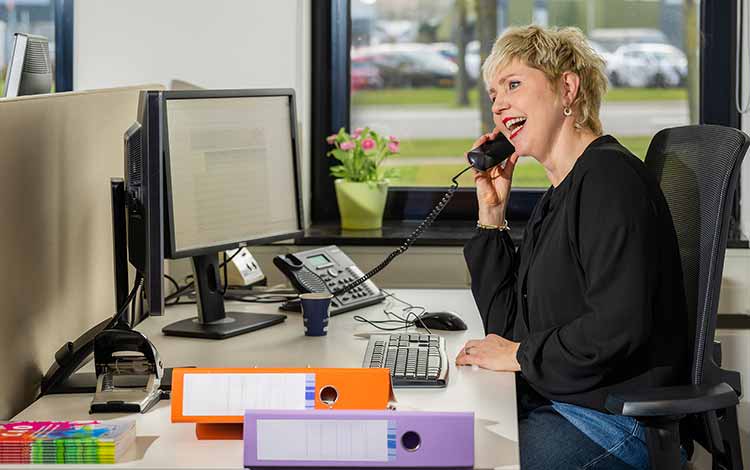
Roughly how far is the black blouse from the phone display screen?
69cm

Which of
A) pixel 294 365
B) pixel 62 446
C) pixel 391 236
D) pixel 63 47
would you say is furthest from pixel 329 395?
pixel 63 47

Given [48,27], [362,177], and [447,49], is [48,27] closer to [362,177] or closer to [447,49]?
[362,177]

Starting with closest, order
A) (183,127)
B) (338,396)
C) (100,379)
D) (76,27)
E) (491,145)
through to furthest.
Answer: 1. (338,396)
2. (100,379)
3. (183,127)
4. (491,145)
5. (76,27)

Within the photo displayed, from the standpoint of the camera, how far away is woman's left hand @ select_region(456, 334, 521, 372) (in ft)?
6.56

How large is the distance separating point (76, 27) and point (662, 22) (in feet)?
5.97

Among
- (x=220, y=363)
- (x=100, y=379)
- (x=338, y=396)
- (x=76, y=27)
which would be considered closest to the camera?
(x=338, y=396)

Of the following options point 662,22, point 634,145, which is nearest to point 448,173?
point 634,145

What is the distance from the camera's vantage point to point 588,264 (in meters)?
1.89

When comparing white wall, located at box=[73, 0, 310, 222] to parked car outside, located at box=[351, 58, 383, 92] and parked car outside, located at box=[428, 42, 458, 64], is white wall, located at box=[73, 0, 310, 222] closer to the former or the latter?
parked car outside, located at box=[351, 58, 383, 92]

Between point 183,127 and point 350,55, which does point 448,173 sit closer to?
point 350,55

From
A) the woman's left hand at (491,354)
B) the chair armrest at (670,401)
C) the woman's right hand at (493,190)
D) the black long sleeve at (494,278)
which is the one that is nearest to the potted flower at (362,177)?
the woman's right hand at (493,190)

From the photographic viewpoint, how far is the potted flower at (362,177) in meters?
3.33

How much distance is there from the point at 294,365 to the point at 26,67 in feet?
2.77

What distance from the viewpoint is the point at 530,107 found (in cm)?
214
